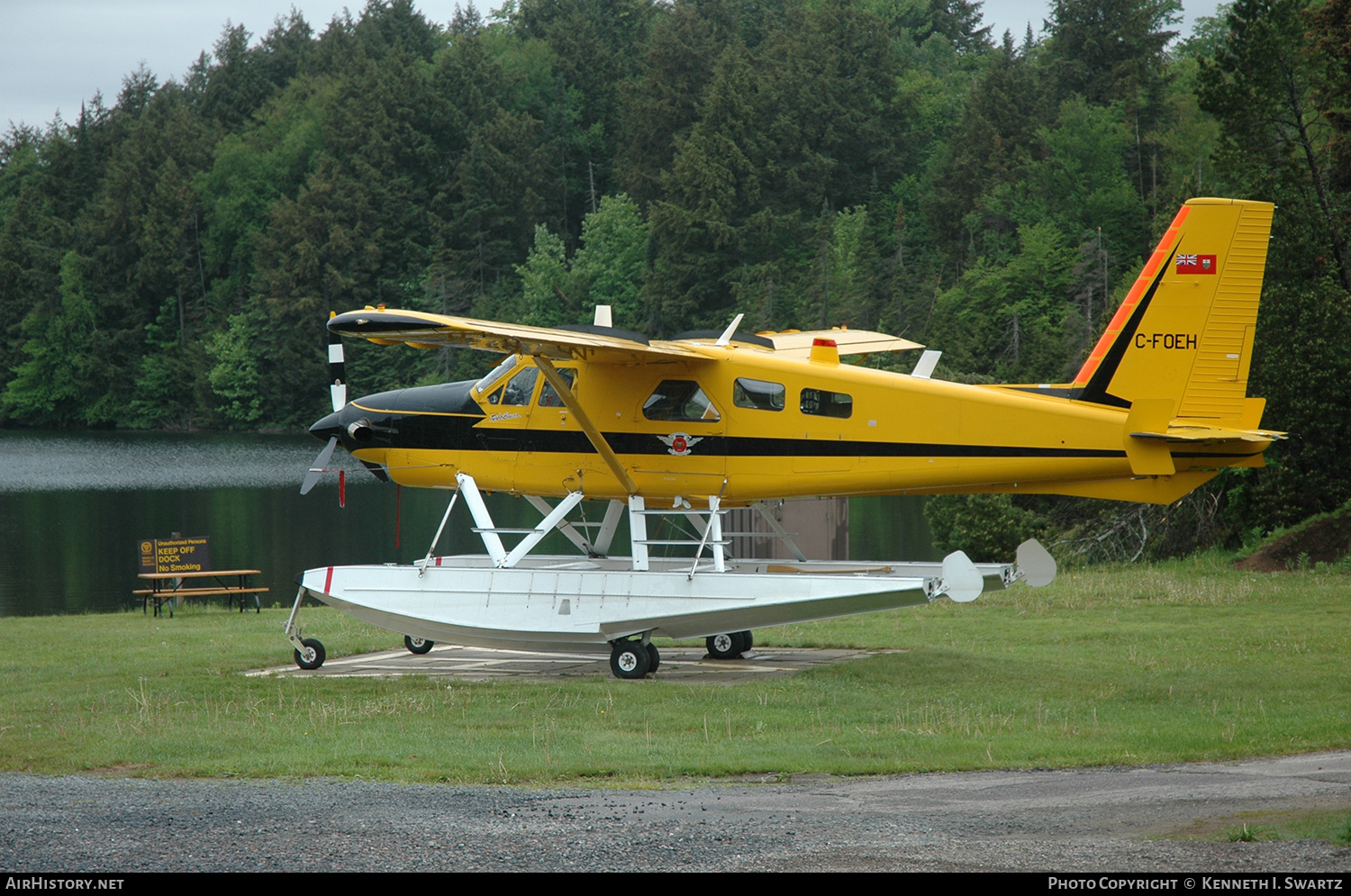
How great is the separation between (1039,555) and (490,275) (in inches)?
2734

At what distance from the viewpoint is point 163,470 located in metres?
Answer: 54.3

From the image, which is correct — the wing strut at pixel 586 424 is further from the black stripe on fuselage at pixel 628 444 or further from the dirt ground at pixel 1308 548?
the dirt ground at pixel 1308 548

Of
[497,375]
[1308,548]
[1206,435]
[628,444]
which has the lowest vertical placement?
[1308,548]

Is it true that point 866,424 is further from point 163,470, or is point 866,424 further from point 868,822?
point 163,470

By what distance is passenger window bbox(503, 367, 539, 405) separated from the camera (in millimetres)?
13414

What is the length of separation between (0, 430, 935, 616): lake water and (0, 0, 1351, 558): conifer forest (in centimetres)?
1325

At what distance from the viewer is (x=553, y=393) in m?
13.3

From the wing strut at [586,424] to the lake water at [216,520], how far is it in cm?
970

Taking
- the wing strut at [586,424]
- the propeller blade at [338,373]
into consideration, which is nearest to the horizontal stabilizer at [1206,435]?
the wing strut at [586,424]

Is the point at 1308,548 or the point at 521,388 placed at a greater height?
the point at 521,388

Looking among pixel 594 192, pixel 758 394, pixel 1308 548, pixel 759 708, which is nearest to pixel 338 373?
pixel 758 394

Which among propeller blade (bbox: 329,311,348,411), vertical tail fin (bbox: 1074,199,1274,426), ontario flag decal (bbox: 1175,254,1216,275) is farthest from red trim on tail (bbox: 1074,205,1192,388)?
propeller blade (bbox: 329,311,348,411)

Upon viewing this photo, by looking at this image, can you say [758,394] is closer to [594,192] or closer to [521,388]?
[521,388]

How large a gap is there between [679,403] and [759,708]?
12.0 ft
